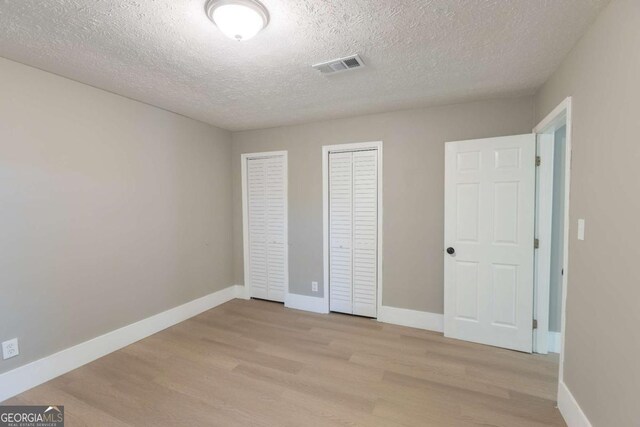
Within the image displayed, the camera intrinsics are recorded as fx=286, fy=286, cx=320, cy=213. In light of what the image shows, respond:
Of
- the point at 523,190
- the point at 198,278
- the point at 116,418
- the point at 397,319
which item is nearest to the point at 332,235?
the point at 397,319

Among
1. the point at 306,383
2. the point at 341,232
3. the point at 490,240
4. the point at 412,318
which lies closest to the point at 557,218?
the point at 490,240

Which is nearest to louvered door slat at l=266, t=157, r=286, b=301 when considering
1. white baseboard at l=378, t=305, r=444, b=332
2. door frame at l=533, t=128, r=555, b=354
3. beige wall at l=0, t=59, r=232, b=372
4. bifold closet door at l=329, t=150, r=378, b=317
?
bifold closet door at l=329, t=150, r=378, b=317

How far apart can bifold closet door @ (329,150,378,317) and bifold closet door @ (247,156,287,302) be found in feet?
2.34

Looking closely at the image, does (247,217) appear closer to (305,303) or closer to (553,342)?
(305,303)

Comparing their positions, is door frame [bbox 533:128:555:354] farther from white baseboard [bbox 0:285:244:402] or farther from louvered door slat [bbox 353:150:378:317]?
white baseboard [bbox 0:285:244:402]

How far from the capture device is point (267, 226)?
13.1ft

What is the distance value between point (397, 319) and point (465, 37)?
276 centimetres

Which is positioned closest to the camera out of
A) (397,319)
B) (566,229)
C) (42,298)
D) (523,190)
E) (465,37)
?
(465,37)

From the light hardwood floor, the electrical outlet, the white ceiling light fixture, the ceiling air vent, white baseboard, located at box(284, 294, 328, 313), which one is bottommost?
the light hardwood floor

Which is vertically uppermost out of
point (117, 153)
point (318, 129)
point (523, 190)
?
point (318, 129)

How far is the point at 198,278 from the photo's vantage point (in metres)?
3.61

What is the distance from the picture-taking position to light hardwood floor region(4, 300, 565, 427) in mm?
1880

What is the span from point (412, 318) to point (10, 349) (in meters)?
3.47

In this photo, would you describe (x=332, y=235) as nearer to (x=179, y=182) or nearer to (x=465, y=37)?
(x=179, y=182)
